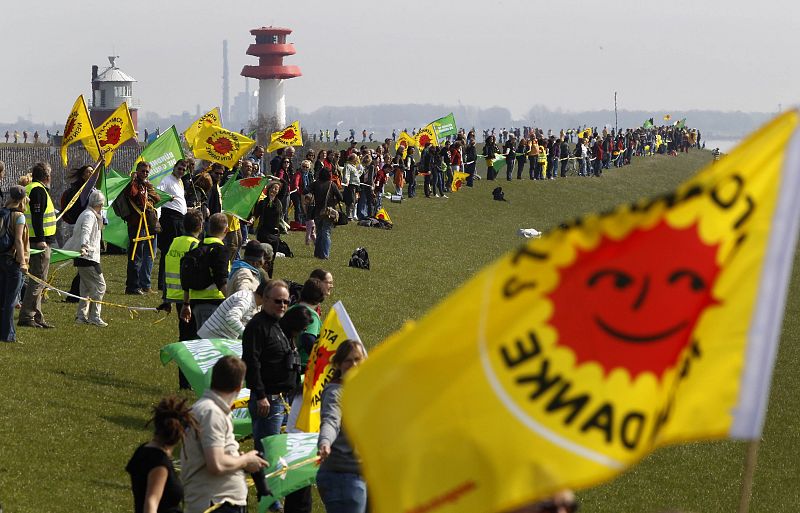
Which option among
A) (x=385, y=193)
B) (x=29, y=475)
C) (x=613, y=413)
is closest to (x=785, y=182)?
(x=613, y=413)

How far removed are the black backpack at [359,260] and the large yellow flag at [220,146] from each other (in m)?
3.19

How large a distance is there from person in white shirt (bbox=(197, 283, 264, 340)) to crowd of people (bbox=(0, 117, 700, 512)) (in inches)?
0.5

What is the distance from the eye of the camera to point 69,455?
42.1ft

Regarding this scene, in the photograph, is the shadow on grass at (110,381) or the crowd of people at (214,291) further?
the shadow on grass at (110,381)

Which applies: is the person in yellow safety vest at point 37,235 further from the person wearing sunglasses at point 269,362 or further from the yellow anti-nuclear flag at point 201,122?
the yellow anti-nuclear flag at point 201,122

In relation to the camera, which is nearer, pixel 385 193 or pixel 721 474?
pixel 721 474

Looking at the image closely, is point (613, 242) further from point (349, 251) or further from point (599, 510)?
point (349, 251)

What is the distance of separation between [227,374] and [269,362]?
103 inches

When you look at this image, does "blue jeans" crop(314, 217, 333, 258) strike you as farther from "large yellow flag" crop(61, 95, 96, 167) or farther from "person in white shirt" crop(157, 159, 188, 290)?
"person in white shirt" crop(157, 159, 188, 290)

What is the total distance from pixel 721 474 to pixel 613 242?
11.4m

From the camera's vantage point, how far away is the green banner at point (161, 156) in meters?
22.7

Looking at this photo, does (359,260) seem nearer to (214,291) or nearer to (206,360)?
(214,291)

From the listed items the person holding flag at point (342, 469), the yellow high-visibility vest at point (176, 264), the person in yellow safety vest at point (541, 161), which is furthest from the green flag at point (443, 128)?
the person holding flag at point (342, 469)

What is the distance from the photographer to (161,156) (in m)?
22.8
